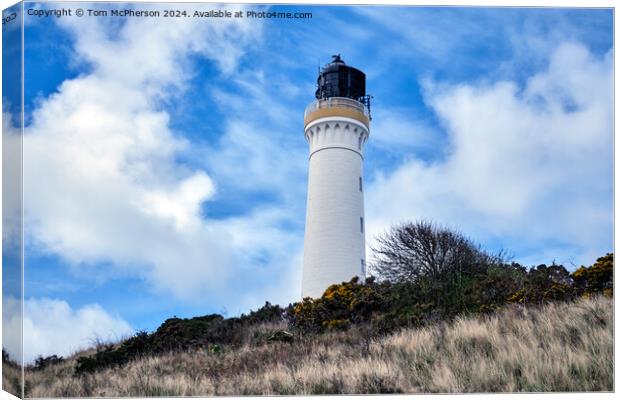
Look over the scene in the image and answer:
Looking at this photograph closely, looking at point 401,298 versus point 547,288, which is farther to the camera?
point 401,298

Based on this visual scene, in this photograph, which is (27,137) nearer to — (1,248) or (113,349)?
(1,248)

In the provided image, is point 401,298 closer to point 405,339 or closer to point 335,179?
point 405,339

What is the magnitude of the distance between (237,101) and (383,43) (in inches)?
110

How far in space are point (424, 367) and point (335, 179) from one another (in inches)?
466

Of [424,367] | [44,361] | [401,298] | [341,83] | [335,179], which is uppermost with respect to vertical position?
[341,83]

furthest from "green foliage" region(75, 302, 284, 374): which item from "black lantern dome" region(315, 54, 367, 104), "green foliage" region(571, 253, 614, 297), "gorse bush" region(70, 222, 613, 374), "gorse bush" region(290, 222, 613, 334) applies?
"black lantern dome" region(315, 54, 367, 104)

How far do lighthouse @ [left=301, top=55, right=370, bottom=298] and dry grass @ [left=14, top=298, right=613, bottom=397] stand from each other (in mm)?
8588

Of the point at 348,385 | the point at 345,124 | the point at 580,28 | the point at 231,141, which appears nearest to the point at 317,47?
the point at 231,141

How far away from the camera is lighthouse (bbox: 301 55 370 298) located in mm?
19031

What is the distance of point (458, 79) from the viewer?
1166 centimetres

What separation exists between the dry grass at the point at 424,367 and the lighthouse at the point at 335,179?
28.2ft

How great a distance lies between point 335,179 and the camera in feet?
65.3

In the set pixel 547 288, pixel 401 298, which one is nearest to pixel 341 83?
pixel 401 298

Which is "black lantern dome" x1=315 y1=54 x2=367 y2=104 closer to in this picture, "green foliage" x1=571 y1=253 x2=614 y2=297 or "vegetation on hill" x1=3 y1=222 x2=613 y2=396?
"vegetation on hill" x1=3 y1=222 x2=613 y2=396
